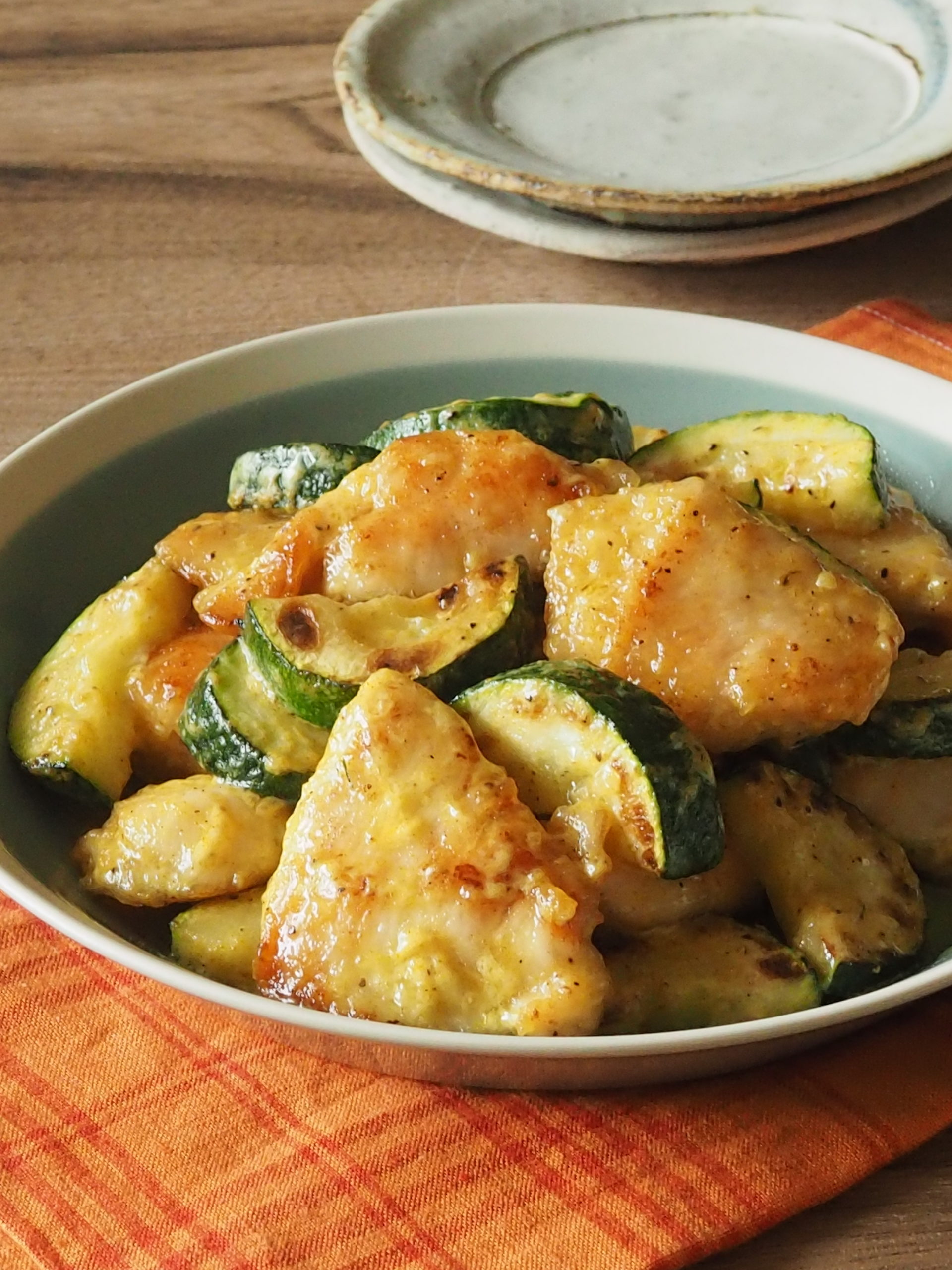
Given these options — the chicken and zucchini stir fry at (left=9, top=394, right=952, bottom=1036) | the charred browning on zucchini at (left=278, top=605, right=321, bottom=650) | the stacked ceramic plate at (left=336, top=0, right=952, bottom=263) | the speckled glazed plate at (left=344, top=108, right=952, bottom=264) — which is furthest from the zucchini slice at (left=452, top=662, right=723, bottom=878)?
the speckled glazed plate at (left=344, top=108, right=952, bottom=264)

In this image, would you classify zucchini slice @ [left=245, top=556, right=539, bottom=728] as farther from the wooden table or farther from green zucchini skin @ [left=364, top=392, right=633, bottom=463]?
the wooden table

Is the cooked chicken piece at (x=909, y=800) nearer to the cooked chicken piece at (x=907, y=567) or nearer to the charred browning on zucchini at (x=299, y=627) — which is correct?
the cooked chicken piece at (x=907, y=567)

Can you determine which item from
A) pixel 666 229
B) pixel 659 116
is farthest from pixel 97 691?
pixel 659 116

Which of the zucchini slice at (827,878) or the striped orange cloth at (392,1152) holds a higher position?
the zucchini slice at (827,878)

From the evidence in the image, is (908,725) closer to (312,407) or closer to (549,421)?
(549,421)

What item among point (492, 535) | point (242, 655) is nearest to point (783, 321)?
point (492, 535)

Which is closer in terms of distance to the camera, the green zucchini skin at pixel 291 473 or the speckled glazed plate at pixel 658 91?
the green zucchini skin at pixel 291 473

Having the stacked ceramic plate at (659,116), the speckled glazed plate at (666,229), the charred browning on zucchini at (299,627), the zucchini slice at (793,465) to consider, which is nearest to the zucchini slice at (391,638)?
the charred browning on zucchini at (299,627)
